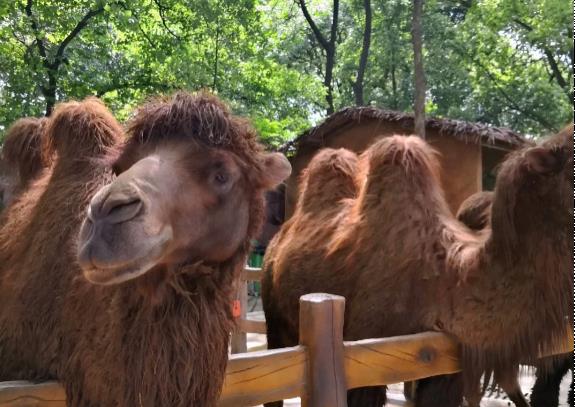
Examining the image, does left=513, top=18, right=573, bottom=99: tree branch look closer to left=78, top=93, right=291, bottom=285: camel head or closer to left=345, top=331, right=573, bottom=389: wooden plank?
left=345, top=331, right=573, bottom=389: wooden plank

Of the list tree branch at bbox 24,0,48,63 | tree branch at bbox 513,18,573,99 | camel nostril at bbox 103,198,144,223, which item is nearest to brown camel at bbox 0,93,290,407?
camel nostril at bbox 103,198,144,223

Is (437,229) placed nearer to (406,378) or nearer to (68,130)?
(406,378)

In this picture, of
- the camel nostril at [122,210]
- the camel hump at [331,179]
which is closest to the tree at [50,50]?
the camel hump at [331,179]

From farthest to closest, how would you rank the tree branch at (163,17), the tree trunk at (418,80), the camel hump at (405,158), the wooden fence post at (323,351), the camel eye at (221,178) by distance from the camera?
1. the tree branch at (163,17)
2. the tree trunk at (418,80)
3. the camel hump at (405,158)
4. the wooden fence post at (323,351)
5. the camel eye at (221,178)

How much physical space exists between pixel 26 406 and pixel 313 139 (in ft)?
32.9

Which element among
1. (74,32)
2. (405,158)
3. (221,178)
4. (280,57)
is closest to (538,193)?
(405,158)

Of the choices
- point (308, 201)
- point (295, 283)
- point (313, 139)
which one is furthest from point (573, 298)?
point (313, 139)

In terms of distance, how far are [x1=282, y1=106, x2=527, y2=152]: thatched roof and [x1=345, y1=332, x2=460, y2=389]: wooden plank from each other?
482 centimetres

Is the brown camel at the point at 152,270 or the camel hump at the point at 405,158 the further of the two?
the camel hump at the point at 405,158

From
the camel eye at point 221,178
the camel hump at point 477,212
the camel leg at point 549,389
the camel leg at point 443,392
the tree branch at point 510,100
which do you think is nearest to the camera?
the camel eye at point 221,178

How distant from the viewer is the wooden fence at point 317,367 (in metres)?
2.75

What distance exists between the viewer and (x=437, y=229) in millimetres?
4332

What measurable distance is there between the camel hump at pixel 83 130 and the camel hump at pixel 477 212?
318 centimetres

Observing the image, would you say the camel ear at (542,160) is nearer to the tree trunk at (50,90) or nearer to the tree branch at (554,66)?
the tree trunk at (50,90)
